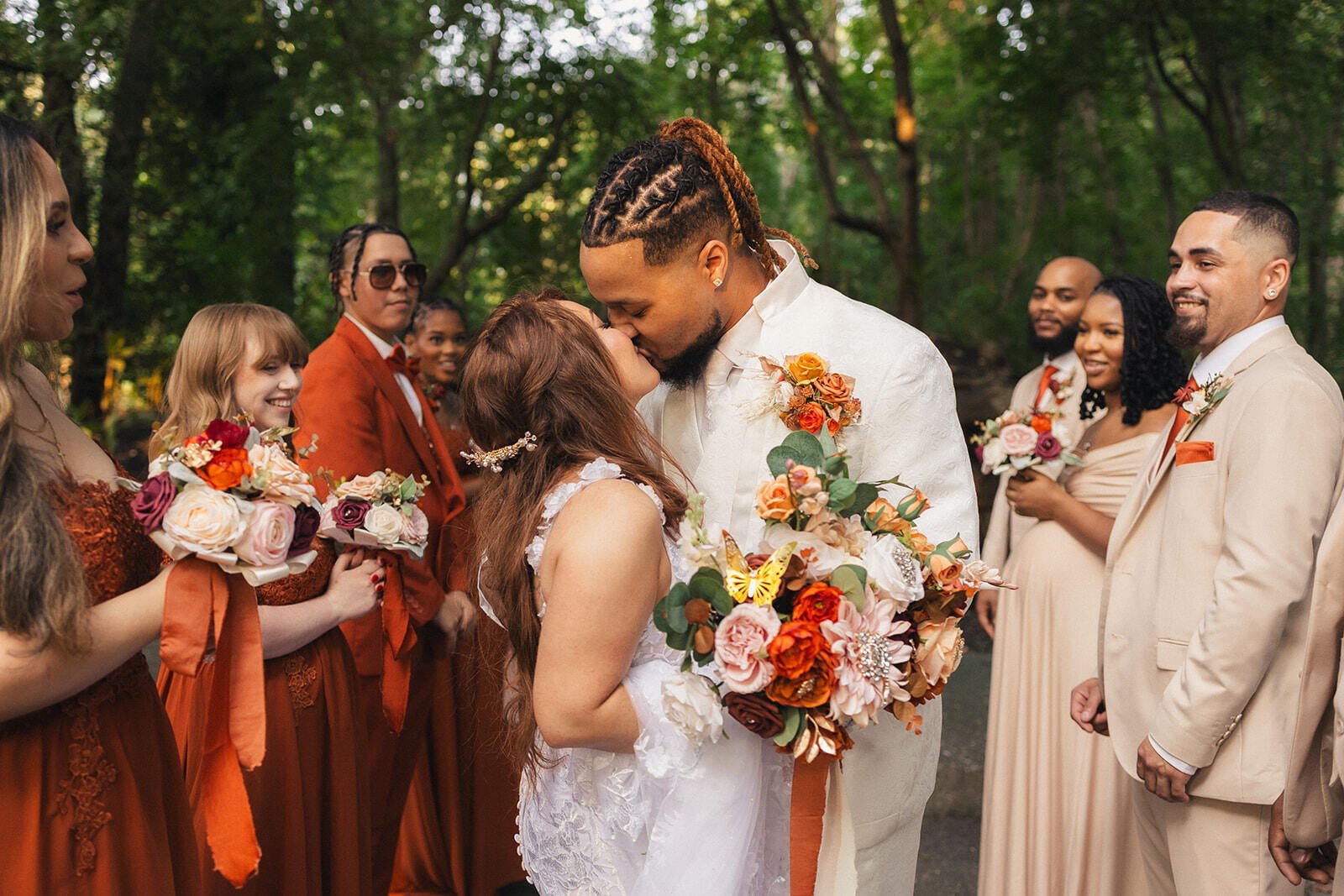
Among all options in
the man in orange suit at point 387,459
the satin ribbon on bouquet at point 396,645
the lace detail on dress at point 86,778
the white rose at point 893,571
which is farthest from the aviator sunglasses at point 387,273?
the white rose at point 893,571

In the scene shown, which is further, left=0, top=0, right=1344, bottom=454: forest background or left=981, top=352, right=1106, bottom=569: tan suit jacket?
left=0, top=0, right=1344, bottom=454: forest background

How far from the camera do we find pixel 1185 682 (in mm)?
3031

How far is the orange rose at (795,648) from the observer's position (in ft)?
6.93

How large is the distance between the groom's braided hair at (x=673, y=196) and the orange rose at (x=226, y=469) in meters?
1.03

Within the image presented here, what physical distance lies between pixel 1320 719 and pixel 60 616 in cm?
290

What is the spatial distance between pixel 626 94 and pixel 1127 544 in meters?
8.27

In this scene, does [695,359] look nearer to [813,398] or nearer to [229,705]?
[813,398]

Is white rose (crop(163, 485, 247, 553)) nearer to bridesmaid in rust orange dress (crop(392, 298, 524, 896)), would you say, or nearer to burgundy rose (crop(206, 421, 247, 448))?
burgundy rose (crop(206, 421, 247, 448))

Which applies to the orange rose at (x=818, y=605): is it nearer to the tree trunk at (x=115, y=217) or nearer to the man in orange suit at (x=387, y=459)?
the man in orange suit at (x=387, y=459)

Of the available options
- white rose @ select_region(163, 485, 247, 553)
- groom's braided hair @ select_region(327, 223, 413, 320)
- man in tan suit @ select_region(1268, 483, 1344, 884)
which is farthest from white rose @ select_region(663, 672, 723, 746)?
groom's braided hair @ select_region(327, 223, 413, 320)

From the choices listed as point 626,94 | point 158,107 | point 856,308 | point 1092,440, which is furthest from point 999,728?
point 158,107

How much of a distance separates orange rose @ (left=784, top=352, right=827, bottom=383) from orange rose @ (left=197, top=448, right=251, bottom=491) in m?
1.31

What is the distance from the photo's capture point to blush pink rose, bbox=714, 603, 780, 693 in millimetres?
2115

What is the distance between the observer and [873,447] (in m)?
2.81
